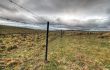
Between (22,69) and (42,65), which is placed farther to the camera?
(42,65)

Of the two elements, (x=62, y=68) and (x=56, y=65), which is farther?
(x=56, y=65)

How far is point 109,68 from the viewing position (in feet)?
32.3

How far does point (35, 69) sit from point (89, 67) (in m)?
4.86

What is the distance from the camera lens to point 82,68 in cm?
968

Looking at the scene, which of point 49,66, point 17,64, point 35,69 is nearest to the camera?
point 35,69

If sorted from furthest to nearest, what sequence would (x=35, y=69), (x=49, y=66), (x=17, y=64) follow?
(x=17, y=64) → (x=49, y=66) → (x=35, y=69)

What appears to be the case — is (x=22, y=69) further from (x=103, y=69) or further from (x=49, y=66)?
(x=103, y=69)

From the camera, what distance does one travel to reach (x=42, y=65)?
10.2m

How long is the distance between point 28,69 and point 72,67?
391 centimetres

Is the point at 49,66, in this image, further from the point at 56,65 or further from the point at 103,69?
the point at 103,69

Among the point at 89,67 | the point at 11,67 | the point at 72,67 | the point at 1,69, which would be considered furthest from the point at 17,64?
the point at 89,67

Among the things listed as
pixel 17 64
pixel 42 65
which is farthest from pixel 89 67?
pixel 17 64

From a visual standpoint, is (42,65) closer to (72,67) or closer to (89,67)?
(72,67)

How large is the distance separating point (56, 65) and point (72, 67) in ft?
4.92
